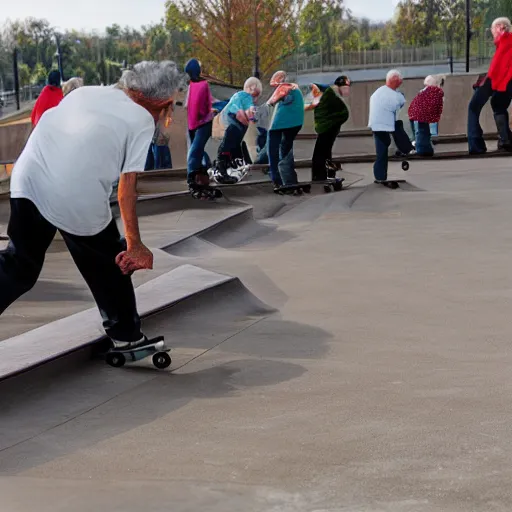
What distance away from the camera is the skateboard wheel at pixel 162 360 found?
17.8 ft

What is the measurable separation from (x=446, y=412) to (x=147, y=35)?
152m

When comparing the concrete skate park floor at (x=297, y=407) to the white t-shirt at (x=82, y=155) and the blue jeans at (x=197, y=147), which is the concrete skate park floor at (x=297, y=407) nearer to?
the white t-shirt at (x=82, y=155)

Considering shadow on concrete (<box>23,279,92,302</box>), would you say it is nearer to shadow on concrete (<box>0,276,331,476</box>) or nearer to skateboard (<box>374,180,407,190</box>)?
shadow on concrete (<box>0,276,331,476</box>)

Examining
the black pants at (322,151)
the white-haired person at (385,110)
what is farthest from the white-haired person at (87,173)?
the black pants at (322,151)

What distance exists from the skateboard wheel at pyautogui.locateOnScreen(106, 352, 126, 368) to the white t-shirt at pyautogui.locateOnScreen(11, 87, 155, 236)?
0.70m

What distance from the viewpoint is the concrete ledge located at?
205 inches

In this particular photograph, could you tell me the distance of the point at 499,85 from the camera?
18.8m

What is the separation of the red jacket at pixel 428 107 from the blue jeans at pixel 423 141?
68 centimetres

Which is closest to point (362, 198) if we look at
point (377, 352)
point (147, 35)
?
point (377, 352)

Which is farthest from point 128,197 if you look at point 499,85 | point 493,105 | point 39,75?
point 39,75

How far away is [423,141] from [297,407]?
17560mm

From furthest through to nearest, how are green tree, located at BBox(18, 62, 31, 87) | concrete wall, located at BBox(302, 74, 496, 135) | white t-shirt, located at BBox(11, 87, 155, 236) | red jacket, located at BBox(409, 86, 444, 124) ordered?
1. green tree, located at BBox(18, 62, 31, 87)
2. concrete wall, located at BBox(302, 74, 496, 135)
3. red jacket, located at BBox(409, 86, 444, 124)
4. white t-shirt, located at BBox(11, 87, 155, 236)

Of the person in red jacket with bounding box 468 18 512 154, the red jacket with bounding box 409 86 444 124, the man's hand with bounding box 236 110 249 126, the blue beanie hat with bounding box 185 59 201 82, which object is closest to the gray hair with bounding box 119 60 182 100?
the blue beanie hat with bounding box 185 59 201 82

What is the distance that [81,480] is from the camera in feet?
12.5
